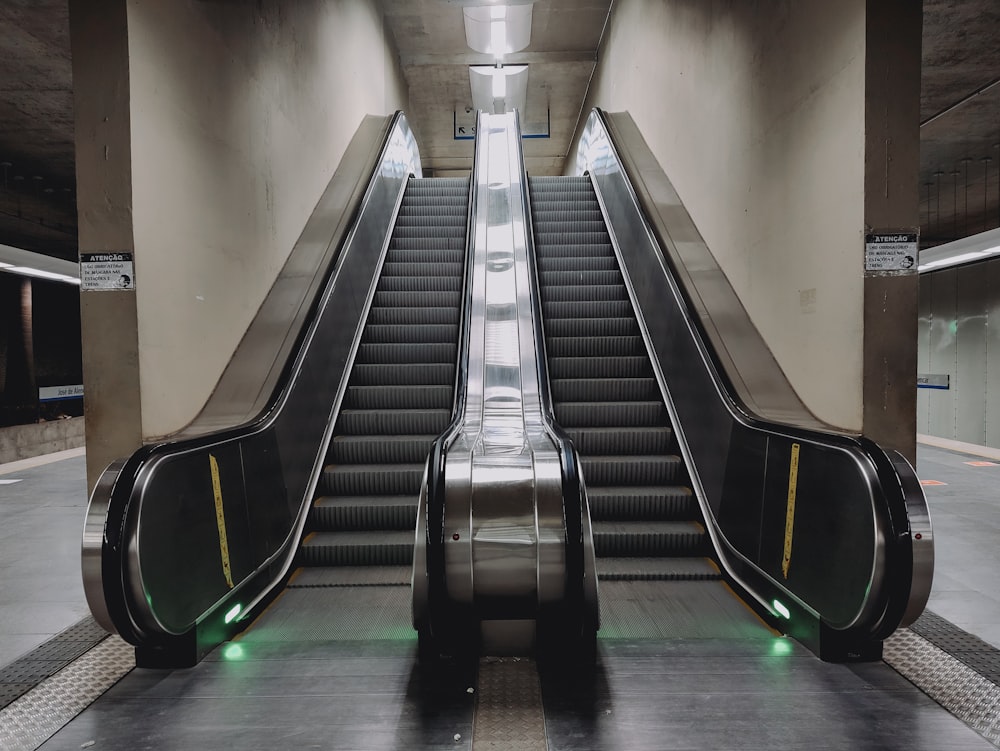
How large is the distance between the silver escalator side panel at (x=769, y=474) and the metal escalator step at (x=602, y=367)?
0.53ft

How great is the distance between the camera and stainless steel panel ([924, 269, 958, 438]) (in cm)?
1078

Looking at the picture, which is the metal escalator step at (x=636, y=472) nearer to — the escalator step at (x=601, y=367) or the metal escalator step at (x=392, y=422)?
the escalator step at (x=601, y=367)

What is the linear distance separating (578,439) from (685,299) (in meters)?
1.30

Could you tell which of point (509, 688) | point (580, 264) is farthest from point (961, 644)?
point (580, 264)

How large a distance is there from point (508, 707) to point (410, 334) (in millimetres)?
3595

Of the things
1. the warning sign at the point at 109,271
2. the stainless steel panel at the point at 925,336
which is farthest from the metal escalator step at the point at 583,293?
the stainless steel panel at the point at 925,336

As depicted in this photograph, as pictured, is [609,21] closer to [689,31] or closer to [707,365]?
[689,31]

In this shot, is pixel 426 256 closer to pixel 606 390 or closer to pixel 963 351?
pixel 606 390

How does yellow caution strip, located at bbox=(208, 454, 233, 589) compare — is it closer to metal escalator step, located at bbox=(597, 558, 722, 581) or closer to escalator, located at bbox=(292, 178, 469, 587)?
escalator, located at bbox=(292, 178, 469, 587)

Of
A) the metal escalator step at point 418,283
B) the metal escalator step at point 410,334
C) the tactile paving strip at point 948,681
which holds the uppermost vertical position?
the metal escalator step at point 418,283

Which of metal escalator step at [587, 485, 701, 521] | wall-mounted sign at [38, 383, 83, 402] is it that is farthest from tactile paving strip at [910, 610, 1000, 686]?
wall-mounted sign at [38, 383, 83, 402]

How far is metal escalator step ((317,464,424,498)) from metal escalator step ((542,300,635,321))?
7.24 feet

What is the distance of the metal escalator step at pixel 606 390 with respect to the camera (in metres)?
4.64

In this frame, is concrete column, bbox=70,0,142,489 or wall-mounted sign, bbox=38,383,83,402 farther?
wall-mounted sign, bbox=38,383,83,402
